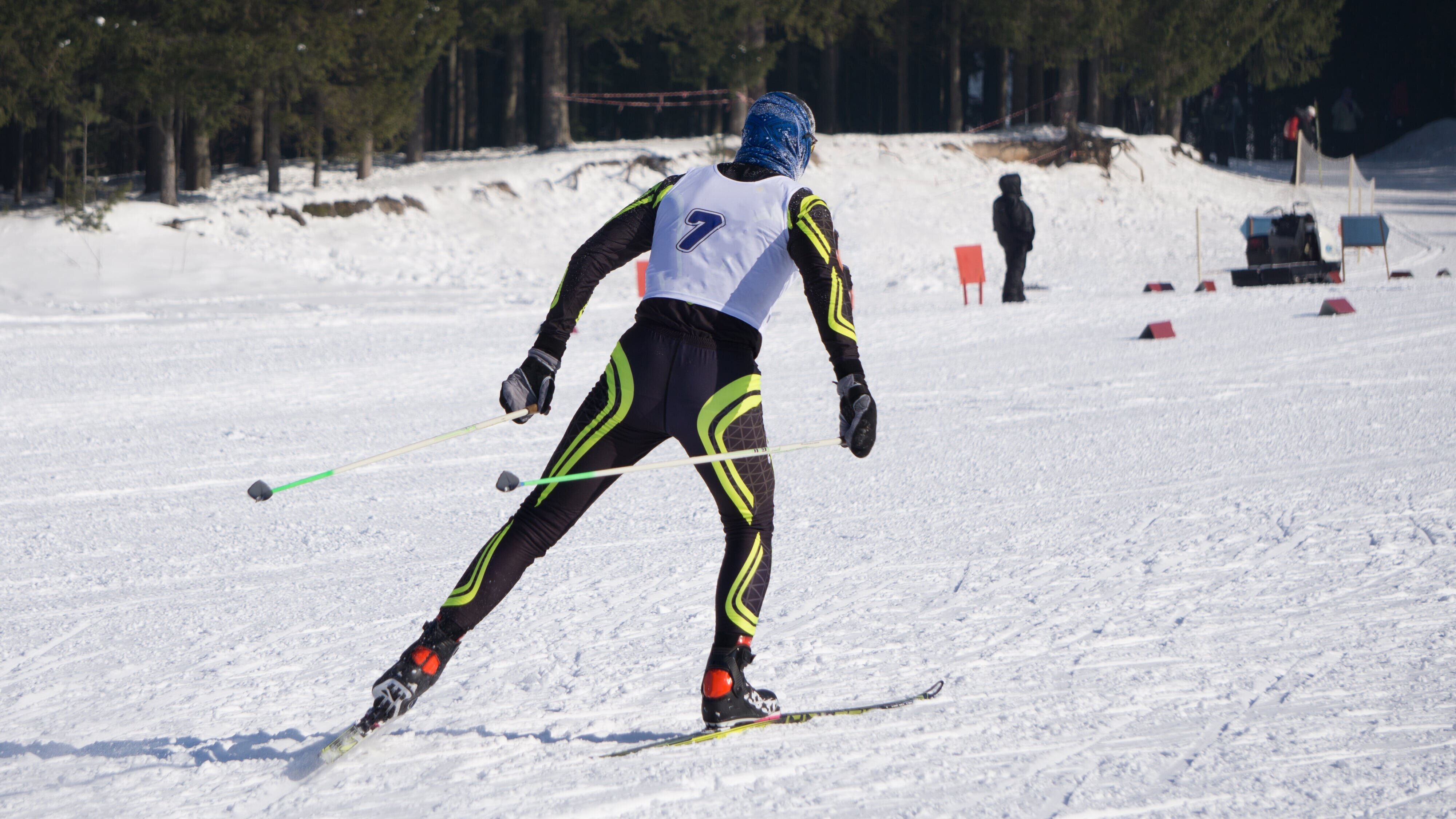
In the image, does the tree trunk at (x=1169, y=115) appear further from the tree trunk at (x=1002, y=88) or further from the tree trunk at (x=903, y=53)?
the tree trunk at (x=903, y=53)

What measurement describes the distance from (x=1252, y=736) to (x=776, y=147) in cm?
202

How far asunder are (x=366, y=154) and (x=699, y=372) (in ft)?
84.7

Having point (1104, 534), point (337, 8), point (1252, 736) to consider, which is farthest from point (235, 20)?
point (1252, 736)

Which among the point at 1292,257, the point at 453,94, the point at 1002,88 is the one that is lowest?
the point at 1292,257

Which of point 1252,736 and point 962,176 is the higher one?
point 962,176

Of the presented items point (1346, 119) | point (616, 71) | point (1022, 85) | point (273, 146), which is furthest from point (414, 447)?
point (1346, 119)

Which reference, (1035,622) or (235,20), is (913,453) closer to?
(1035,622)

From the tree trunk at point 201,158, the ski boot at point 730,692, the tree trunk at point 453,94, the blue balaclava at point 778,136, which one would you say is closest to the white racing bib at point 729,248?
the blue balaclava at point 778,136

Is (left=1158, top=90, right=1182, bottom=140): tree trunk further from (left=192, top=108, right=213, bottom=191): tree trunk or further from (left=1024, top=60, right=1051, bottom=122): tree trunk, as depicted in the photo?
Result: (left=192, top=108, right=213, bottom=191): tree trunk

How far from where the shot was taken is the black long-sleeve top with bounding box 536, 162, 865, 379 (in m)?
3.18

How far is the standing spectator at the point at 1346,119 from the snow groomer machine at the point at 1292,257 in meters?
35.3

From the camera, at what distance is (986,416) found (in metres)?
8.61

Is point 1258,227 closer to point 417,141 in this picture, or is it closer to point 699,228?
point 417,141

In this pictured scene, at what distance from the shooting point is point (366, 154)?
2712cm
